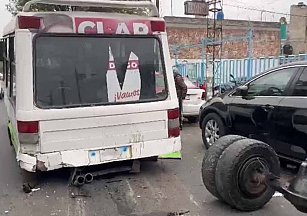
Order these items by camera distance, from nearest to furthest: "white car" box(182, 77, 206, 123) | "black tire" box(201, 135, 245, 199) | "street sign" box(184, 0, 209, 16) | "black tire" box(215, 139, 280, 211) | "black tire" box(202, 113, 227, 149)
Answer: "black tire" box(215, 139, 280, 211)
"black tire" box(201, 135, 245, 199)
"black tire" box(202, 113, 227, 149)
"white car" box(182, 77, 206, 123)
"street sign" box(184, 0, 209, 16)

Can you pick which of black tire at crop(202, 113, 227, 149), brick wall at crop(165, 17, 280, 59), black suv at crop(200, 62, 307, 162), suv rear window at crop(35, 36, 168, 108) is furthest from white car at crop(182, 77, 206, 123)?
brick wall at crop(165, 17, 280, 59)

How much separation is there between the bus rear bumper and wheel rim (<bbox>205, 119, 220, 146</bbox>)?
142 centimetres

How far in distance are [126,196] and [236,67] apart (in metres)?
11.0

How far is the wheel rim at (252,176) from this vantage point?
423cm

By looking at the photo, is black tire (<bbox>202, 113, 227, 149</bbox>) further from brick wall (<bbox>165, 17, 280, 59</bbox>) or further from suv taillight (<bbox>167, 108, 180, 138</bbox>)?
brick wall (<bbox>165, 17, 280, 59</bbox>)

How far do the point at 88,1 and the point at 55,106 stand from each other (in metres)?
1.42

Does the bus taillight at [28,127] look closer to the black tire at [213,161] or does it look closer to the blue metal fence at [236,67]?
the black tire at [213,161]

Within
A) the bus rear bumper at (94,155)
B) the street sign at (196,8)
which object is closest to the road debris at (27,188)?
the bus rear bumper at (94,155)

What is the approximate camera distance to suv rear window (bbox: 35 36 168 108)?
16.3ft

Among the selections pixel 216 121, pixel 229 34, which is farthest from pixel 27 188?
pixel 229 34

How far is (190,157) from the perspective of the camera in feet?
22.5

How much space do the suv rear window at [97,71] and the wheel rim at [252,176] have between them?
5.93 ft

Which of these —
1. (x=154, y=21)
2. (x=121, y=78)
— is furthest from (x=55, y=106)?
(x=154, y=21)

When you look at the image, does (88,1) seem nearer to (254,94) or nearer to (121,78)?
(121,78)
